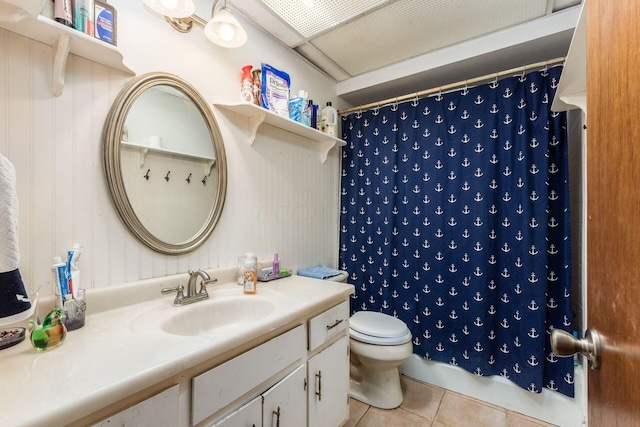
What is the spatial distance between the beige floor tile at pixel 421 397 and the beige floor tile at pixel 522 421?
14.8 inches

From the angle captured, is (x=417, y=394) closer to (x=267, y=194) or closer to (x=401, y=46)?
(x=267, y=194)

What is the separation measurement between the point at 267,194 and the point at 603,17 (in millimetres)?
1489

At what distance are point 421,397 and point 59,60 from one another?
2457 mm

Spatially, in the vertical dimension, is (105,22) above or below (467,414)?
above

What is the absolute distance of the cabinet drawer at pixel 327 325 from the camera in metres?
1.17

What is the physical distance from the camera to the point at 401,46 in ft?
6.01

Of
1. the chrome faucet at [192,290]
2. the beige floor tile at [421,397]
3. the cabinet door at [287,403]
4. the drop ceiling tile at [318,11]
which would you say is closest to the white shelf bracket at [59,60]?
the chrome faucet at [192,290]

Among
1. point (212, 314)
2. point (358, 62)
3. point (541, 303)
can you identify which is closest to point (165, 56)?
point (212, 314)

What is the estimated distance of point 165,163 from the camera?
1240mm

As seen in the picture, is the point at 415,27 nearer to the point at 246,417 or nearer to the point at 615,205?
the point at 615,205

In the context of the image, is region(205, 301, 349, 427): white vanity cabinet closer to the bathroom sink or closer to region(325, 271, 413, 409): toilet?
the bathroom sink

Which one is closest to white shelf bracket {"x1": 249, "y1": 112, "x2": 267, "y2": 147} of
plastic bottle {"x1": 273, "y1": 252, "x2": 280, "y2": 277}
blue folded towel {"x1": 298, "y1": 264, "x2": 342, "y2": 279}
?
plastic bottle {"x1": 273, "y1": 252, "x2": 280, "y2": 277}

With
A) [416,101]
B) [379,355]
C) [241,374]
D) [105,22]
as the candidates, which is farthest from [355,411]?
[105,22]

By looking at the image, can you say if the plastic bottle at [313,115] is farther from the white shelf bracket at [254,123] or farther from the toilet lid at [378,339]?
the toilet lid at [378,339]
